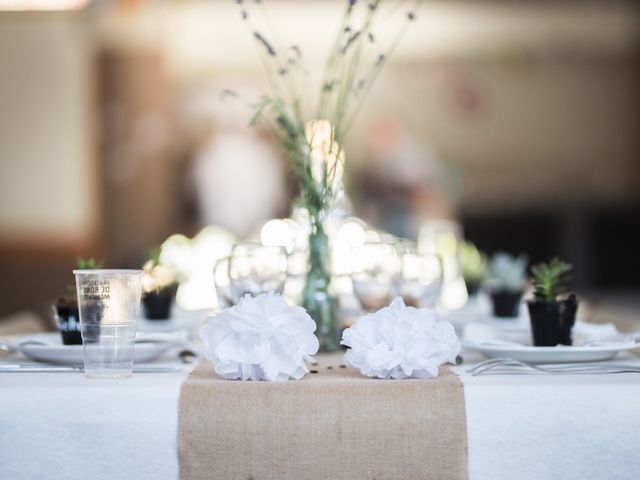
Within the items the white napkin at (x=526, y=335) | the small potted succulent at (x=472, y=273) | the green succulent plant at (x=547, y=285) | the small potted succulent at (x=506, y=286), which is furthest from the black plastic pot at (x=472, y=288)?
the green succulent plant at (x=547, y=285)

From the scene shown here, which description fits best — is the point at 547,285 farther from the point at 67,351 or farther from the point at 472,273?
the point at 472,273

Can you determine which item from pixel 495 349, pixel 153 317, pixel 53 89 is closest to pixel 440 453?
pixel 495 349

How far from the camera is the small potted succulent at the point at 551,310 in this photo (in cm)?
136

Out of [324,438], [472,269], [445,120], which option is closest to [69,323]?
[324,438]

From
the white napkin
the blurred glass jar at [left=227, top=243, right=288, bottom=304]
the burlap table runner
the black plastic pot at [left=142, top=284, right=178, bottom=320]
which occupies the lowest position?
the burlap table runner

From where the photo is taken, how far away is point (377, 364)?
3.73 feet

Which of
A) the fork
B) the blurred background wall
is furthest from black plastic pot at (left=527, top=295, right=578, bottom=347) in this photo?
the blurred background wall

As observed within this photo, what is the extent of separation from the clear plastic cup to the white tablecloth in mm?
82

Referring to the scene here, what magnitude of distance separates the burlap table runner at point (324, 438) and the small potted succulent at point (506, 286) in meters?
0.96

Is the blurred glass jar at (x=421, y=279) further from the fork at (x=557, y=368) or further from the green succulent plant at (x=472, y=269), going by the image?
the green succulent plant at (x=472, y=269)

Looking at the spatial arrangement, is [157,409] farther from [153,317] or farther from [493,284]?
[493,284]

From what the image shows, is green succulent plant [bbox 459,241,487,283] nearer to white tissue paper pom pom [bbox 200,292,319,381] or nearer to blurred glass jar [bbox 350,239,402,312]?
blurred glass jar [bbox 350,239,402,312]

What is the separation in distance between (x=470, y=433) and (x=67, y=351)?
1.70 ft

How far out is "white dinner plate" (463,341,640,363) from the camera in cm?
125
